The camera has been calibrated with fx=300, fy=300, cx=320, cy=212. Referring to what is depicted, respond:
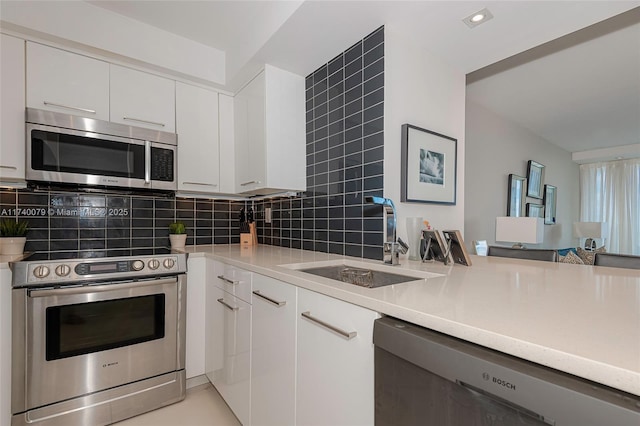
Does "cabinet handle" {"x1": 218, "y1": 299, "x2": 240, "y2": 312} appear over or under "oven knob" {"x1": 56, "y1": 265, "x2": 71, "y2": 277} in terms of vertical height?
under

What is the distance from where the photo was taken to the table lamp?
291 centimetres

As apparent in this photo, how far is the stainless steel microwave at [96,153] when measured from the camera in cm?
175

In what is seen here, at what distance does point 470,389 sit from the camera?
0.61 meters

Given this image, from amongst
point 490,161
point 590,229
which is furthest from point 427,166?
point 590,229

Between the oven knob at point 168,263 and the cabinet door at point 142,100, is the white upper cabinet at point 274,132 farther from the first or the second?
the oven knob at point 168,263

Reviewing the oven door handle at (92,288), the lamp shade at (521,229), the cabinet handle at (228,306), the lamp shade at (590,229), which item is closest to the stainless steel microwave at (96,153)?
the oven door handle at (92,288)

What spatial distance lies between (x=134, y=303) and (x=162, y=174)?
0.91 meters

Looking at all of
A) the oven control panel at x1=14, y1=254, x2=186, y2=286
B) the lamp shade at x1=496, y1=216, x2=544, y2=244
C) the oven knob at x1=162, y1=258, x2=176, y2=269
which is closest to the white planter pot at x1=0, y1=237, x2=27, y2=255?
the oven control panel at x1=14, y1=254, x2=186, y2=286

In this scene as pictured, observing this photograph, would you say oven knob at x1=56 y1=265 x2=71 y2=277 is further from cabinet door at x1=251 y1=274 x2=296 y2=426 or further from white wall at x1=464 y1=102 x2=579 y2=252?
white wall at x1=464 y1=102 x2=579 y2=252

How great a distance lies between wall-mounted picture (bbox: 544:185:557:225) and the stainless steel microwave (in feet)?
17.0

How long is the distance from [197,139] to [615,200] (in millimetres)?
7130

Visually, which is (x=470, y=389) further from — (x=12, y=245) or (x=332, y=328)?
(x=12, y=245)

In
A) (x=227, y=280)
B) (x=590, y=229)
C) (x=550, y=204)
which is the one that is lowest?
(x=227, y=280)

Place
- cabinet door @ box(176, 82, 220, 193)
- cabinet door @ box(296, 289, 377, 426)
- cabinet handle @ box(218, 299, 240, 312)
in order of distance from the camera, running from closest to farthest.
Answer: cabinet door @ box(296, 289, 377, 426), cabinet handle @ box(218, 299, 240, 312), cabinet door @ box(176, 82, 220, 193)
